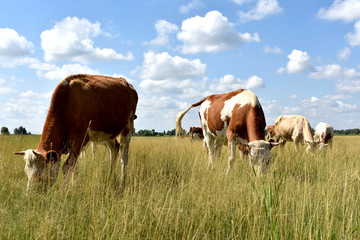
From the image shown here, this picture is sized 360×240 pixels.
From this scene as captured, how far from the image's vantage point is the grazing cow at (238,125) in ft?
18.9

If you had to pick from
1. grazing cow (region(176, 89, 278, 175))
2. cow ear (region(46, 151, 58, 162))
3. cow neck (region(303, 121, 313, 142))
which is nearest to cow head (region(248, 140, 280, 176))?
grazing cow (region(176, 89, 278, 175))

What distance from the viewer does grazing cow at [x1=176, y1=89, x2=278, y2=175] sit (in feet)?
18.9

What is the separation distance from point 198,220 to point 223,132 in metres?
4.36

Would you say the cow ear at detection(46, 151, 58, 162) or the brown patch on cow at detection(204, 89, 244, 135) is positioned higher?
the brown patch on cow at detection(204, 89, 244, 135)

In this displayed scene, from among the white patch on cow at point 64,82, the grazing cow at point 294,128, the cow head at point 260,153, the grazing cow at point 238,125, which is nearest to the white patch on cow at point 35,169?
the white patch on cow at point 64,82

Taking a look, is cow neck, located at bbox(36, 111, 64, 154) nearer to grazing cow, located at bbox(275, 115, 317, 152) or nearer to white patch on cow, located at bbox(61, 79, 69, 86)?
white patch on cow, located at bbox(61, 79, 69, 86)

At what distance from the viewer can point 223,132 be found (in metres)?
7.59

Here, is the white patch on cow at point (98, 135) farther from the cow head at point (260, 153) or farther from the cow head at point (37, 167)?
the cow head at point (260, 153)

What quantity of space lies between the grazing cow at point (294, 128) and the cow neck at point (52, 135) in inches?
418

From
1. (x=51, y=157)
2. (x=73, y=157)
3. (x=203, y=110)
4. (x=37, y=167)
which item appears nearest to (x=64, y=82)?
(x=73, y=157)

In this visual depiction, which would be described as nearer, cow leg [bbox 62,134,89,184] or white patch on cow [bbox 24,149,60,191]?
white patch on cow [bbox 24,149,60,191]

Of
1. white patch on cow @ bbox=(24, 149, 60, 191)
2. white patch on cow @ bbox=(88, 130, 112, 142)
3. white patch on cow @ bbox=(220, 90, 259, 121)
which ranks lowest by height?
white patch on cow @ bbox=(24, 149, 60, 191)

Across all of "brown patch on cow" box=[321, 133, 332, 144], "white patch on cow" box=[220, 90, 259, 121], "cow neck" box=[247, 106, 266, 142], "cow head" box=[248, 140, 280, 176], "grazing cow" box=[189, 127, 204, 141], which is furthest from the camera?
"grazing cow" box=[189, 127, 204, 141]

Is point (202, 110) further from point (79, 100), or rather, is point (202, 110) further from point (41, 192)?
point (41, 192)
